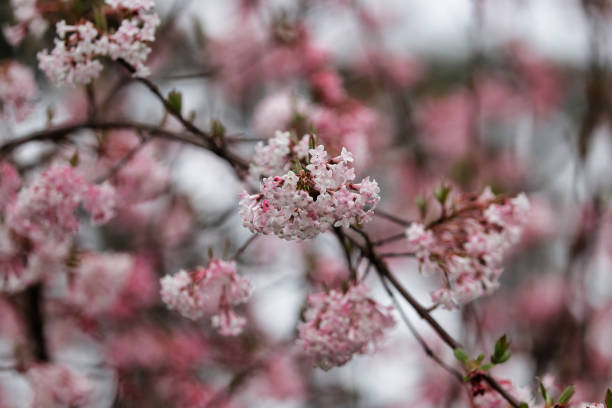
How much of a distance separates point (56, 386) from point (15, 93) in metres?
0.62

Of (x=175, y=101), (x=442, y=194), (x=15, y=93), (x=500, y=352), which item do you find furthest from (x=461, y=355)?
(x=15, y=93)

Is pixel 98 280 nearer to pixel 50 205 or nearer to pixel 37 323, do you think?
pixel 37 323

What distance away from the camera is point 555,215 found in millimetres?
3316

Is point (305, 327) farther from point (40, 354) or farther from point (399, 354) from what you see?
point (399, 354)

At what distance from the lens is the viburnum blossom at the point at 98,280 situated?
57.5 inches

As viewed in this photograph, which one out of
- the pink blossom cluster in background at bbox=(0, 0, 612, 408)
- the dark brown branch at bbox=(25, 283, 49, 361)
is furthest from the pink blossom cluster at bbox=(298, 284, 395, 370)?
the dark brown branch at bbox=(25, 283, 49, 361)

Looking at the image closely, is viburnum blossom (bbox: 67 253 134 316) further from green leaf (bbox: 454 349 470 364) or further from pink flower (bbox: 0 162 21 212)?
green leaf (bbox: 454 349 470 364)

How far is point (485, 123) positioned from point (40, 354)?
300 centimetres

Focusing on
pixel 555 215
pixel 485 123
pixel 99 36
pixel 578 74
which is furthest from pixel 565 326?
pixel 578 74

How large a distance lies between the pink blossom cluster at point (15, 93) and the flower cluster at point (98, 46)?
33 cm

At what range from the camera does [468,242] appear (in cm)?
97

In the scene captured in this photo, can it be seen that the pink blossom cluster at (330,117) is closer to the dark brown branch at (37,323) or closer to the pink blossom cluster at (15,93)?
the pink blossom cluster at (15,93)

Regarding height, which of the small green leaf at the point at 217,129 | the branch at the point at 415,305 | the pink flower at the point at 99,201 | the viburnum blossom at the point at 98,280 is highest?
the small green leaf at the point at 217,129

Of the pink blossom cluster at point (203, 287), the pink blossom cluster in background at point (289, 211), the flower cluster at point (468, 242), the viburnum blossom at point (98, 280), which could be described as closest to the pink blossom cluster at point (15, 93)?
the pink blossom cluster in background at point (289, 211)
